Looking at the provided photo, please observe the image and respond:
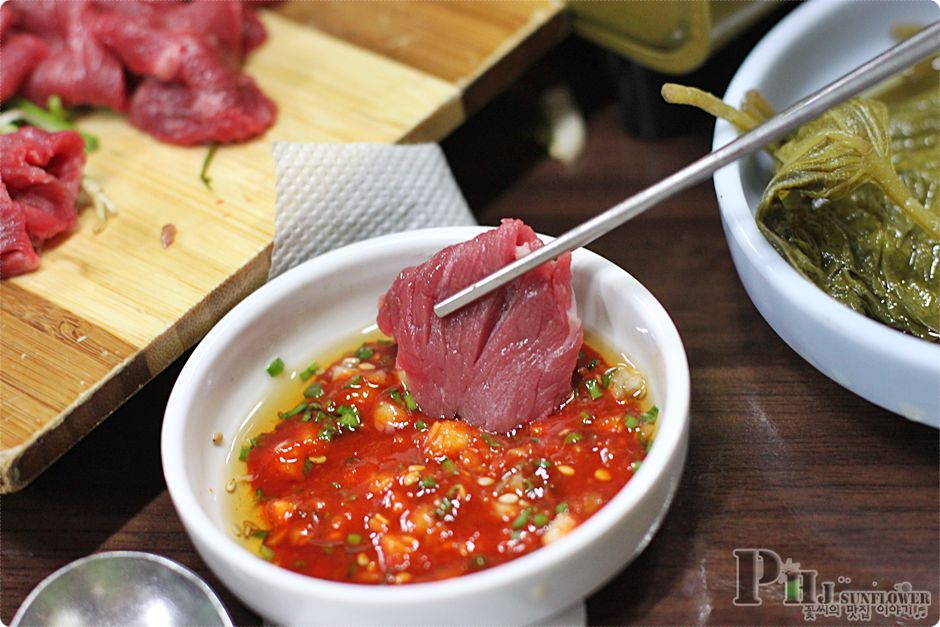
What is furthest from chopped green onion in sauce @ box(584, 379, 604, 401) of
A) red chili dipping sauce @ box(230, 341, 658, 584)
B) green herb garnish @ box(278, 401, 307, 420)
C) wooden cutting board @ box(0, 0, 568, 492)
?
wooden cutting board @ box(0, 0, 568, 492)

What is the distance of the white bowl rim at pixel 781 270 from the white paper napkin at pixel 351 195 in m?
0.75

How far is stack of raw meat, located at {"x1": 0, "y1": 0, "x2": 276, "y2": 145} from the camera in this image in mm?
2723

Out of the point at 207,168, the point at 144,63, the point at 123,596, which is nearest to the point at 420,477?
the point at 123,596

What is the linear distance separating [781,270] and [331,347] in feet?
3.27

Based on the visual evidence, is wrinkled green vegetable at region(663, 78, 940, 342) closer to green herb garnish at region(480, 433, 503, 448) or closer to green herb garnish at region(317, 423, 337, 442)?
green herb garnish at region(480, 433, 503, 448)

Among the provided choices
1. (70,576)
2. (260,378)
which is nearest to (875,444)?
(260,378)

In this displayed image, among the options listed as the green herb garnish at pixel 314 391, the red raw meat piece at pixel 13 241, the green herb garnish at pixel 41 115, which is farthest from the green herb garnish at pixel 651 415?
the green herb garnish at pixel 41 115

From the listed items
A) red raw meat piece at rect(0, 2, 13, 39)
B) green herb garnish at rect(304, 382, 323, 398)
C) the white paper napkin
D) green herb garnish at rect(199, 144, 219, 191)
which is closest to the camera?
green herb garnish at rect(304, 382, 323, 398)

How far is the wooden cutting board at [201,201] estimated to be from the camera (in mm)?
2148

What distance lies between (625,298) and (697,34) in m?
0.98

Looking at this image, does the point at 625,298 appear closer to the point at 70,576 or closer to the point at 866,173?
the point at 866,173

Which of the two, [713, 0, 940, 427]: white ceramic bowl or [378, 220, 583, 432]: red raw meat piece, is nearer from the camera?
[713, 0, 940, 427]: white ceramic bowl

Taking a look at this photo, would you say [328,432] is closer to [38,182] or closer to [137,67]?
[38,182]

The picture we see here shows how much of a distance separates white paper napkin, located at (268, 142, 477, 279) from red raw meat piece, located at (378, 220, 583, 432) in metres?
0.50
